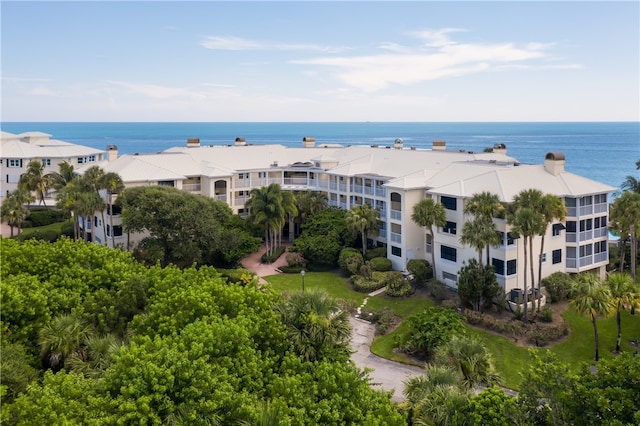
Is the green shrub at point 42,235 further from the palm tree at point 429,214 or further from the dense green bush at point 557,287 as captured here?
the dense green bush at point 557,287

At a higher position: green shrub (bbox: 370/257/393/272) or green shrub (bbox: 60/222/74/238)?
green shrub (bbox: 60/222/74/238)

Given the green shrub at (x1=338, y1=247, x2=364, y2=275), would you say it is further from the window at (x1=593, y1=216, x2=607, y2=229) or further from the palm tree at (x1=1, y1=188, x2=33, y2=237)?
the palm tree at (x1=1, y1=188, x2=33, y2=237)

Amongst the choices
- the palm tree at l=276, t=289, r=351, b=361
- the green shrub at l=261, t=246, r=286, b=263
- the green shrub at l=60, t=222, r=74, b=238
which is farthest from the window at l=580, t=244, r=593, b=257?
the green shrub at l=60, t=222, r=74, b=238

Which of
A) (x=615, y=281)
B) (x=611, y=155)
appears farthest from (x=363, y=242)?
(x=611, y=155)

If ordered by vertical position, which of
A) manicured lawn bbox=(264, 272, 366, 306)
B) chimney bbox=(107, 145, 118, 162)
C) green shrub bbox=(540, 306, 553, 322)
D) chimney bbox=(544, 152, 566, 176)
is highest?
chimney bbox=(107, 145, 118, 162)

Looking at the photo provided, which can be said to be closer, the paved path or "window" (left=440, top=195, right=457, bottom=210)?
the paved path

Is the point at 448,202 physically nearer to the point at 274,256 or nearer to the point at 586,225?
the point at 586,225

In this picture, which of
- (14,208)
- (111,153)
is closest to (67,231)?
(14,208)

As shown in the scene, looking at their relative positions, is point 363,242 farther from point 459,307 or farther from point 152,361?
point 152,361
